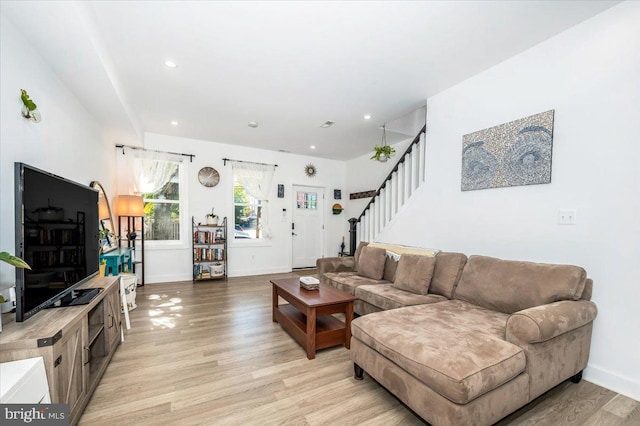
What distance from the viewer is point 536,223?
2.36 m

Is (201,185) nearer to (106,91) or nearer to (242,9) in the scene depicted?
(106,91)

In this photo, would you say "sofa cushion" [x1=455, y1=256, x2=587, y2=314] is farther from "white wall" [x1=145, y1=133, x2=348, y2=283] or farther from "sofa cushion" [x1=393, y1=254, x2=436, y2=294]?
"white wall" [x1=145, y1=133, x2=348, y2=283]

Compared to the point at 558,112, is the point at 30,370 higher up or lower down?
lower down

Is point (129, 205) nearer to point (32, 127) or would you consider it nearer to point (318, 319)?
point (32, 127)

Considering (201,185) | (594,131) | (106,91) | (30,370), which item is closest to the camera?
(30,370)

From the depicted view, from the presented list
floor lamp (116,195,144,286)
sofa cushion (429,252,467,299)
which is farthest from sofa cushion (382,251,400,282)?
floor lamp (116,195,144,286)

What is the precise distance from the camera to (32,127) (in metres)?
1.99

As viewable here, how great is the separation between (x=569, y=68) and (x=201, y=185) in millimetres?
5225

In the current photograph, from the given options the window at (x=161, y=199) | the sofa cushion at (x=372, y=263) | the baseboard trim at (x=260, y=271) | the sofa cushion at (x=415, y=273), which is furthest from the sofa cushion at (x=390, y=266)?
the window at (x=161, y=199)

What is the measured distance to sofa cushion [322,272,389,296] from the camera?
311 centimetres

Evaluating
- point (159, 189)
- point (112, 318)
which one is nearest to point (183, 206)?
point (159, 189)

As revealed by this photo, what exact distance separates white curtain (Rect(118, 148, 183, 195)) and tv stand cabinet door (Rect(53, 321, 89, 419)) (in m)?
3.59

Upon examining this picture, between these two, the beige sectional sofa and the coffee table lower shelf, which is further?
the coffee table lower shelf

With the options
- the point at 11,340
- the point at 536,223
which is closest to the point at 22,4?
the point at 11,340
